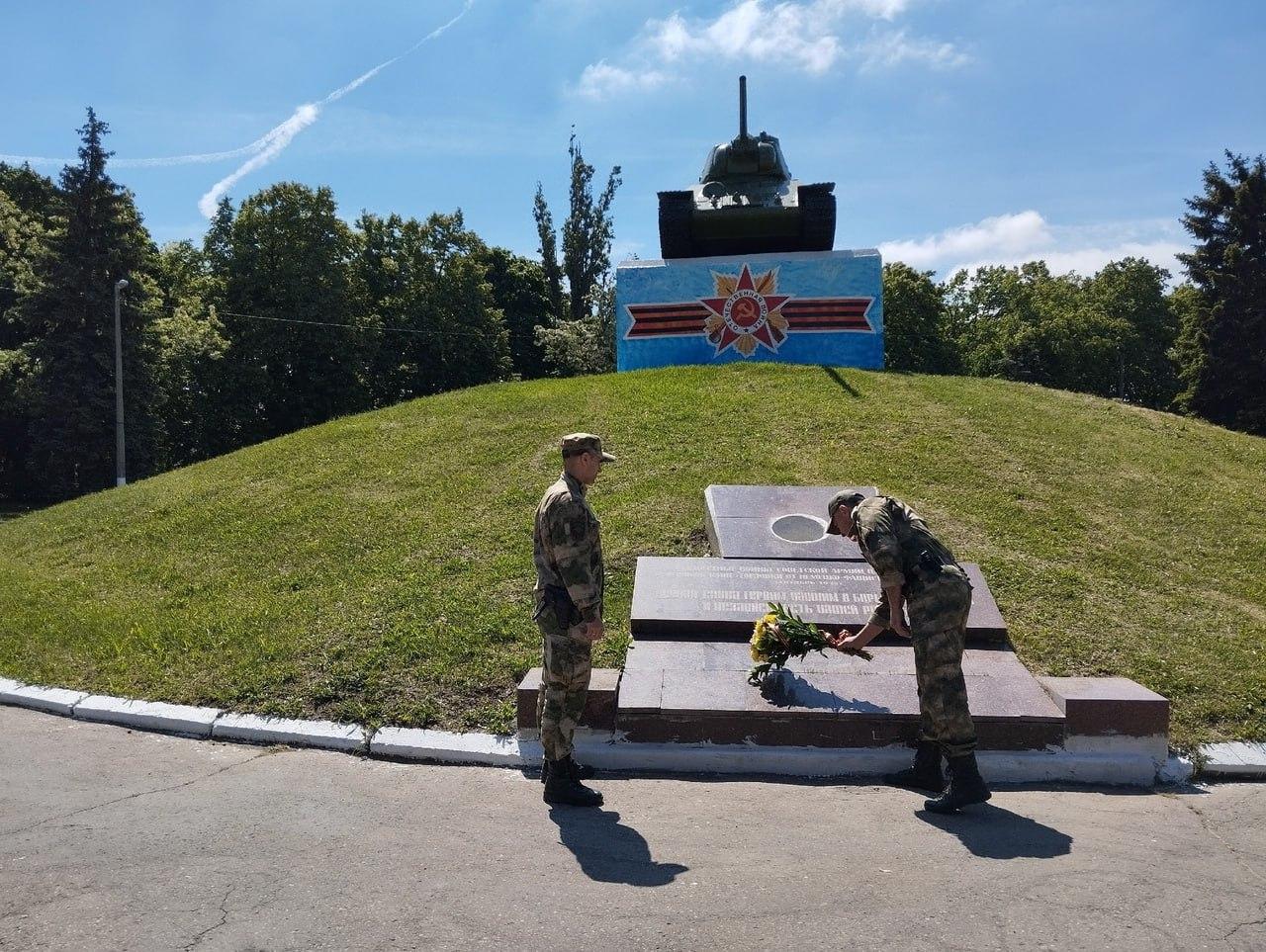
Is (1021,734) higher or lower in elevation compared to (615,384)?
lower

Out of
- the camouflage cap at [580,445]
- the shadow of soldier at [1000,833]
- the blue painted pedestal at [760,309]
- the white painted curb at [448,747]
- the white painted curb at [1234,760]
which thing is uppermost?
the blue painted pedestal at [760,309]

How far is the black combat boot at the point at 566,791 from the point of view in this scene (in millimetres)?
4465

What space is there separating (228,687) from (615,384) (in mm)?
8794

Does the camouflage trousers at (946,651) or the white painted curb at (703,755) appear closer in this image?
A: the camouflage trousers at (946,651)

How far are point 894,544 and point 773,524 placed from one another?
9.47 feet

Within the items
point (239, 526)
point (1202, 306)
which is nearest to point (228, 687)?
point (239, 526)

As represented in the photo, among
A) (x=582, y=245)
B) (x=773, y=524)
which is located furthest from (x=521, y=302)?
(x=773, y=524)

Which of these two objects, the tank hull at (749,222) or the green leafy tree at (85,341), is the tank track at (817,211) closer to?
the tank hull at (749,222)

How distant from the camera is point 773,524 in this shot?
24.3 ft

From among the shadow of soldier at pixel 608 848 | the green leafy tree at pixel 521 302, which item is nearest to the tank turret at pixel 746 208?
the shadow of soldier at pixel 608 848

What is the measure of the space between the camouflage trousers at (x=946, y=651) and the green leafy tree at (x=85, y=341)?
27.9 meters

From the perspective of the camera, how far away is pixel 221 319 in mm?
32906

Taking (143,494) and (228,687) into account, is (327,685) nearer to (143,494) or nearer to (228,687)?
(228,687)

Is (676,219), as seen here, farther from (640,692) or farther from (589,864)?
(589,864)
